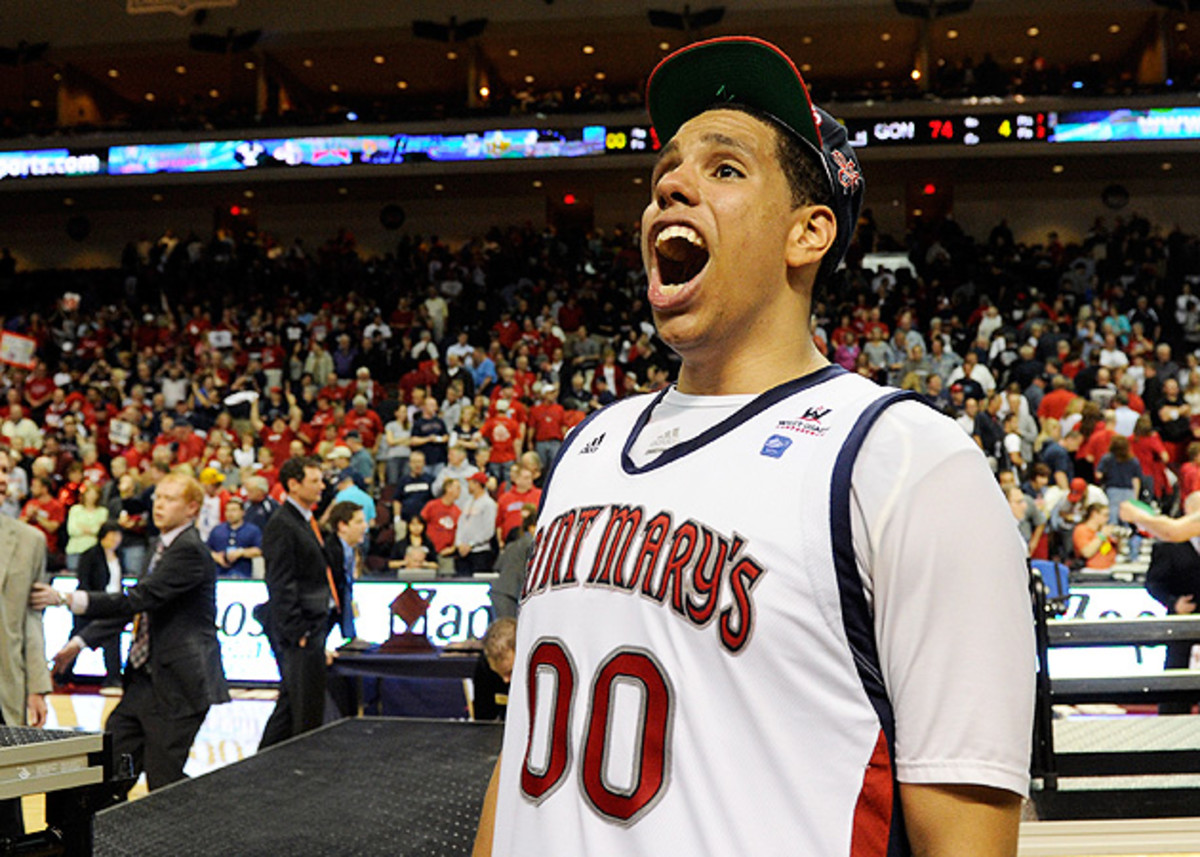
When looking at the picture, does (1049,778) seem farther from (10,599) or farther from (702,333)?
(10,599)

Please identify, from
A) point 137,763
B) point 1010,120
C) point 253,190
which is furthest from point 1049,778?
point 253,190

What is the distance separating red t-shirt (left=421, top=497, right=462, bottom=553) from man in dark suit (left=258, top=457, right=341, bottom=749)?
453 centimetres

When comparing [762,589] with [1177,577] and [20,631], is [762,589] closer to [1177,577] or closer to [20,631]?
[20,631]

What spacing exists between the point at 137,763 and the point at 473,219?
74.3 ft

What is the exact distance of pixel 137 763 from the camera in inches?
233

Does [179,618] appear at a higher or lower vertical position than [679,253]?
lower

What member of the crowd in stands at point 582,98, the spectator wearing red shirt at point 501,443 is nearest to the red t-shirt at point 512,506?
the spectator wearing red shirt at point 501,443

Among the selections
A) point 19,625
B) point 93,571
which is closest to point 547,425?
point 93,571

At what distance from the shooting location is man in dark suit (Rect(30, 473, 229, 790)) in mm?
5699

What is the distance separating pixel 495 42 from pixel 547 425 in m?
14.3

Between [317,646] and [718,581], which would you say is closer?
[718,581]

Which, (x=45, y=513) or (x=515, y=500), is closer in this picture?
(x=515, y=500)

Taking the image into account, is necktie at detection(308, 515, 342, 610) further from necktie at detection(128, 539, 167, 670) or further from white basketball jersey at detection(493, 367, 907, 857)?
white basketball jersey at detection(493, 367, 907, 857)

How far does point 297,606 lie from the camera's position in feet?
22.6
